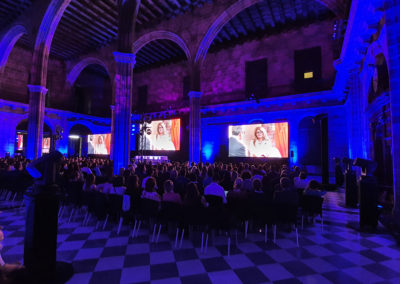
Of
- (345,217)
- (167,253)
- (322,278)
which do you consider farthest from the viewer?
(345,217)

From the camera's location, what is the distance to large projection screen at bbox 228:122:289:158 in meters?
15.4

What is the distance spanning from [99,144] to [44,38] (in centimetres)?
1191

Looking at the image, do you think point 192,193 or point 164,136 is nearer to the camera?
point 192,193

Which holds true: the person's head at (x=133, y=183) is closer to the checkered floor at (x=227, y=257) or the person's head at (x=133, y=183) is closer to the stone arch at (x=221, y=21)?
the checkered floor at (x=227, y=257)

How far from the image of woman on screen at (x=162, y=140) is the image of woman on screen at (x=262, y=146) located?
7.41m

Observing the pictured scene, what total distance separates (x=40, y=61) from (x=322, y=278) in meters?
16.6

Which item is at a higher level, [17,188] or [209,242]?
[17,188]

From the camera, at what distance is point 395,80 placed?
4.10 m

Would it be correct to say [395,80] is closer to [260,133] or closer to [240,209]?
[240,209]

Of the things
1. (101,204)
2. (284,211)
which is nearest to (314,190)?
(284,211)

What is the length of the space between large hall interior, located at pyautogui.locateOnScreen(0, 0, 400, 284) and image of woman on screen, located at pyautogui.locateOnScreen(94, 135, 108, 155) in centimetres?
17

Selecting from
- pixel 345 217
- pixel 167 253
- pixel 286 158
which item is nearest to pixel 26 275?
pixel 167 253

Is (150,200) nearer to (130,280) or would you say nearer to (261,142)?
(130,280)

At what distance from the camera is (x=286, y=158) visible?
15219 millimetres
